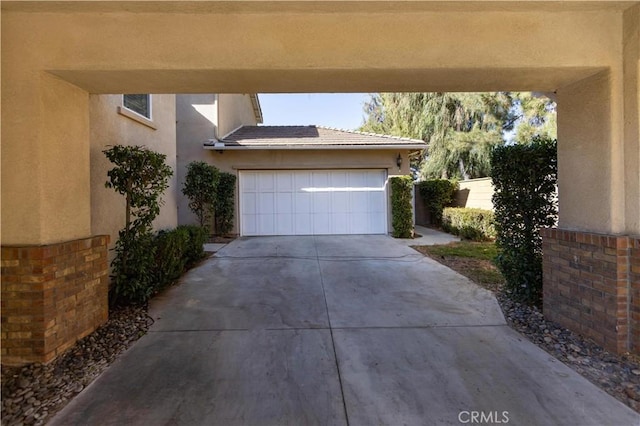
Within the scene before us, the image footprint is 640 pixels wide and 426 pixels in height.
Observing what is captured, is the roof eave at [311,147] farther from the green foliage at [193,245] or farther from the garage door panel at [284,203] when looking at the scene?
the green foliage at [193,245]

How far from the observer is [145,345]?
10.8 feet

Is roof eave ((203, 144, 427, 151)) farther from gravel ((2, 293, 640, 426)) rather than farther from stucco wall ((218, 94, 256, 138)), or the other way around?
gravel ((2, 293, 640, 426))

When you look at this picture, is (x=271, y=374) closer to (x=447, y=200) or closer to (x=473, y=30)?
(x=473, y=30)

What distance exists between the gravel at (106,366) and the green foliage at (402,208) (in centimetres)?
641

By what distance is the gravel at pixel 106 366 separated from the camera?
2.37 m

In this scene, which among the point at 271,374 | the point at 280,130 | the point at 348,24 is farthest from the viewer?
the point at 280,130

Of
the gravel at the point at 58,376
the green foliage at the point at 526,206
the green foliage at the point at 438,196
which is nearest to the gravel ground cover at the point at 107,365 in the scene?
the gravel at the point at 58,376

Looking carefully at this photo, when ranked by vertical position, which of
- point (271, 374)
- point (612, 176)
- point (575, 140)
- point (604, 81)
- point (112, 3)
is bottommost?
point (271, 374)

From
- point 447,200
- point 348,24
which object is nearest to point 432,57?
point 348,24

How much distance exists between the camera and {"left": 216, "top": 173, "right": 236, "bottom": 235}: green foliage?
10.3 meters

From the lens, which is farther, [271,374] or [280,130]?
[280,130]

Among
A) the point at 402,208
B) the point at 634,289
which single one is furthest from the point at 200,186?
the point at 634,289

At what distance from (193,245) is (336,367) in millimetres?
4646

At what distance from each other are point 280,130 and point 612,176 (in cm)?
1135
